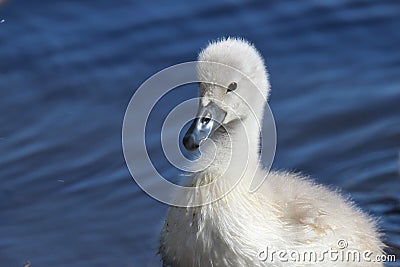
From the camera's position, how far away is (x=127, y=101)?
743 cm

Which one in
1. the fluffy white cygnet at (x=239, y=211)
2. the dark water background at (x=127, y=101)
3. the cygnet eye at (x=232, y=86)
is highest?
the dark water background at (x=127, y=101)

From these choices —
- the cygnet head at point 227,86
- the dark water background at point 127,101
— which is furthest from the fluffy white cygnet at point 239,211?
the dark water background at point 127,101

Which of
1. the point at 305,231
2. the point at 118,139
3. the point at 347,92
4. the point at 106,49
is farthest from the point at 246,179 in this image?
the point at 106,49

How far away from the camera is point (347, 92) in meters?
7.55

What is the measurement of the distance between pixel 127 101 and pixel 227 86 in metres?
2.19

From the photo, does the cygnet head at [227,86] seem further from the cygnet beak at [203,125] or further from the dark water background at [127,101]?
the dark water background at [127,101]

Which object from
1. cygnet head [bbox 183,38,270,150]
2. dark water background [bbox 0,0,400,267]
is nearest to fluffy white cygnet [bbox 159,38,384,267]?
cygnet head [bbox 183,38,270,150]

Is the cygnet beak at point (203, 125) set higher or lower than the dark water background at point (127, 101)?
lower

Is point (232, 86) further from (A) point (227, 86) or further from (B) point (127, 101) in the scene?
(B) point (127, 101)

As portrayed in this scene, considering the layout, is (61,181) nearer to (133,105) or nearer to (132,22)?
(133,105)

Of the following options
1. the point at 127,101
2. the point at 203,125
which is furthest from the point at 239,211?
the point at 127,101

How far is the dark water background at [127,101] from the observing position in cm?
640

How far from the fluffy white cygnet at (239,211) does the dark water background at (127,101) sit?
0.63 m

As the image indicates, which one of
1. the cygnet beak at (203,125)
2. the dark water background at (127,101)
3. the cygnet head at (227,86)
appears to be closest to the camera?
the cygnet beak at (203,125)
